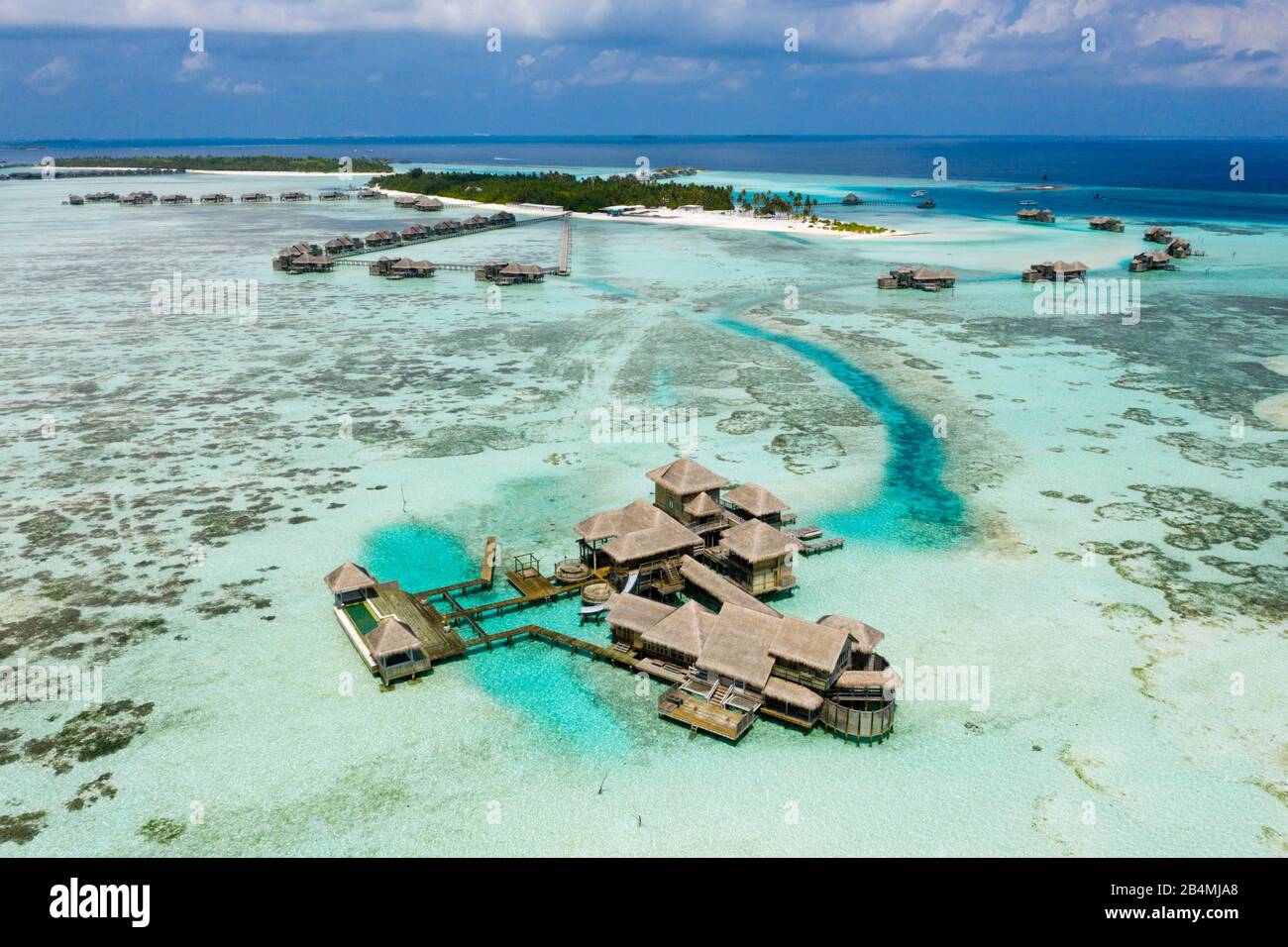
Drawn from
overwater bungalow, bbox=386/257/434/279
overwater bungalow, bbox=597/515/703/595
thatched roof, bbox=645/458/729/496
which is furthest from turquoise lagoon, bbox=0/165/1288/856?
overwater bungalow, bbox=386/257/434/279

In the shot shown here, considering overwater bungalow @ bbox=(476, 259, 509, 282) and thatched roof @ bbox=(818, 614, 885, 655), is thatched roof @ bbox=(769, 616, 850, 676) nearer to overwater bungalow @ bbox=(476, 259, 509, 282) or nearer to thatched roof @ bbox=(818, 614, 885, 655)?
thatched roof @ bbox=(818, 614, 885, 655)

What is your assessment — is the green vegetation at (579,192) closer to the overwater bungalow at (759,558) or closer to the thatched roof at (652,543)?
the thatched roof at (652,543)

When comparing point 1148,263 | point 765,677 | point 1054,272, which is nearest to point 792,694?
point 765,677

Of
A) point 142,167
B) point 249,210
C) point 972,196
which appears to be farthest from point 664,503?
point 142,167

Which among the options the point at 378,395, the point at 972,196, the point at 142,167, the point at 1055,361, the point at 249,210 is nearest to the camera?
the point at 378,395

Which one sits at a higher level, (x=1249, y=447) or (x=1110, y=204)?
(x=1110, y=204)

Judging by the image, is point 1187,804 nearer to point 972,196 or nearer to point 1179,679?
point 1179,679

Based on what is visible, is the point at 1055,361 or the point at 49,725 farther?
the point at 1055,361
